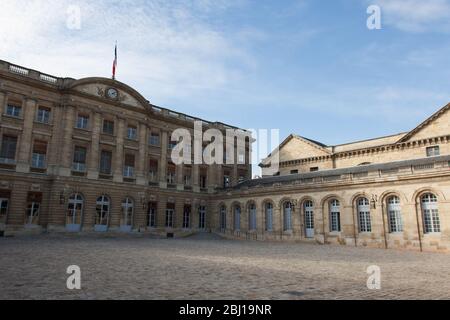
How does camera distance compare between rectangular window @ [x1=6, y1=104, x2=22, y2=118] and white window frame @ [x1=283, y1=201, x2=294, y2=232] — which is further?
white window frame @ [x1=283, y1=201, x2=294, y2=232]

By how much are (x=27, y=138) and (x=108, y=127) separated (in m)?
6.76

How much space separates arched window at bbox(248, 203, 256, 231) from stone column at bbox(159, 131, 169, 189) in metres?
8.75

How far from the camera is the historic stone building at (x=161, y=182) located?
80.2ft

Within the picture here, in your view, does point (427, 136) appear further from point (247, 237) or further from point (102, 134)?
point (102, 134)

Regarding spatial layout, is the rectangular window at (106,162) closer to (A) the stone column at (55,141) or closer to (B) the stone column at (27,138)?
(A) the stone column at (55,141)

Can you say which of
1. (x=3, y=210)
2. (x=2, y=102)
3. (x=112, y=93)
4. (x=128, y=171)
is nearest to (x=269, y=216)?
(x=128, y=171)

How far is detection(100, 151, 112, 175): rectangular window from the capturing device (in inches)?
1210

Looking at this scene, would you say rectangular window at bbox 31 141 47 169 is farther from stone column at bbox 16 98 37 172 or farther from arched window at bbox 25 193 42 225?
arched window at bbox 25 193 42 225

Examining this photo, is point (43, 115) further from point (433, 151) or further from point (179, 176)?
point (433, 151)

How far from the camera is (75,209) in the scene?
28125 mm

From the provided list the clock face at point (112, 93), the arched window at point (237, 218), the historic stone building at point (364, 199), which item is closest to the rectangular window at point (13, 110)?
the clock face at point (112, 93)

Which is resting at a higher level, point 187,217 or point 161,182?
point 161,182

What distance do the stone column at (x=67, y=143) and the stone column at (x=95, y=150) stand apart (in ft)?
5.48

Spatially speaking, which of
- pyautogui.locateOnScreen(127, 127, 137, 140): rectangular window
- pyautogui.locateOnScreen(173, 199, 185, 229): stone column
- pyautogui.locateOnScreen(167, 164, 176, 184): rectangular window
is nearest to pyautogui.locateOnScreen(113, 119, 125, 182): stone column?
pyautogui.locateOnScreen(127, 127, 137, 140): rectangular window
